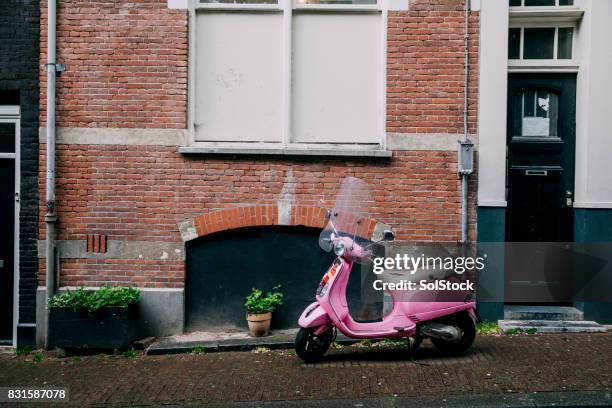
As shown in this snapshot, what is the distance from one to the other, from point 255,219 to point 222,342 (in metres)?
1.59

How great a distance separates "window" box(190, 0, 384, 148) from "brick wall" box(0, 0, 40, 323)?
81.1 inches

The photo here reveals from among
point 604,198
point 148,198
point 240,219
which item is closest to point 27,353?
point 148,198

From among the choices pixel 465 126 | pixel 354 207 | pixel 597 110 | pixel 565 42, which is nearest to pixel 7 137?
pixel 354 207

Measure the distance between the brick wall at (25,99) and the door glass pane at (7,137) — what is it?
0.67 ft

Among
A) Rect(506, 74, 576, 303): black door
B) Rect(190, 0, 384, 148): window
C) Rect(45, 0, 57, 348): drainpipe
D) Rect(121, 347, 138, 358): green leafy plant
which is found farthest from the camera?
Rect(506, 74, 576, 303): black door

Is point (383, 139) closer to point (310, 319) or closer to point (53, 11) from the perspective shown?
point (310, 319)

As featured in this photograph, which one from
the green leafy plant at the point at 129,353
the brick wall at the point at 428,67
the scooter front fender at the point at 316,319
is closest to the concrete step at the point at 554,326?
the brick wall at the point at 428,67

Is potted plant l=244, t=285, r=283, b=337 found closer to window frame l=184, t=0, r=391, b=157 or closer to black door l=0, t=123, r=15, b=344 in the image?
window frame l=184, t=0, r=391, b=157

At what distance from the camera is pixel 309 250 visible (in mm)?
8266

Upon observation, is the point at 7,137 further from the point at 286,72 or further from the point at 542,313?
the point at 542,313

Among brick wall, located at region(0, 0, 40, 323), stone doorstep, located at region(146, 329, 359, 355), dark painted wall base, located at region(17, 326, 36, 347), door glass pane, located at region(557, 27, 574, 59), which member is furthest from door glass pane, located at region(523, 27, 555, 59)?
dark painted wall base, located at region(17, 326, 36, 347)

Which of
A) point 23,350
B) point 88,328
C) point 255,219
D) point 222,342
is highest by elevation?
point 255,219

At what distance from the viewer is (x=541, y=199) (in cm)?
845

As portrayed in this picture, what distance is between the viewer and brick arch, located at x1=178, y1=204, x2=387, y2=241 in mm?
8148
